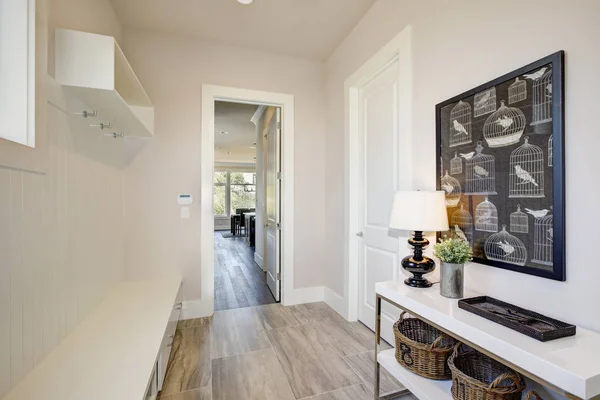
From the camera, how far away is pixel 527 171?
1.26 metres

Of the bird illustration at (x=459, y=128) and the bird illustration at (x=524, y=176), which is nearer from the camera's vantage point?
the bird illustration at (x=524, y=176)

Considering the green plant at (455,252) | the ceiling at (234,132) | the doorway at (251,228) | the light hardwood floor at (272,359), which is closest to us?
the green plant at (455,252)

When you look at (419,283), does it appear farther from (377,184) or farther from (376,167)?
(376,167)

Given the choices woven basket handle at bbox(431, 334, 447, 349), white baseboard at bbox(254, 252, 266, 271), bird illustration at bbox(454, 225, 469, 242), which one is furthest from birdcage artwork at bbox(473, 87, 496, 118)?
white baseboard at bbox(254, 252, 266, 271)

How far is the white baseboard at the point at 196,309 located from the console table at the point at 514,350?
6.65 ft

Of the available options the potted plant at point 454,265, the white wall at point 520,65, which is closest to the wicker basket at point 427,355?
the potted plant at point 454,265

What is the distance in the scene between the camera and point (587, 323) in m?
1.07

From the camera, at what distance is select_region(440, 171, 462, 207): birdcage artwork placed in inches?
64.7

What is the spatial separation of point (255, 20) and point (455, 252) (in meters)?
2.55

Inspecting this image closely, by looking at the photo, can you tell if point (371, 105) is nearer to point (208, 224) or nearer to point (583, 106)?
point (583, 106)

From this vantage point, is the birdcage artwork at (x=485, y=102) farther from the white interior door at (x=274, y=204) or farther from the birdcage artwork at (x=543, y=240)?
the white interior door at (x=274, y=204)

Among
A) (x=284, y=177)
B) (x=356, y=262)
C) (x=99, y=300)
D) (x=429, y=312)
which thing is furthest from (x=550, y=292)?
(x=99, y=300)

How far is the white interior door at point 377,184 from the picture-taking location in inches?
90.2

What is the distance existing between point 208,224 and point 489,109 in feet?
8.34
